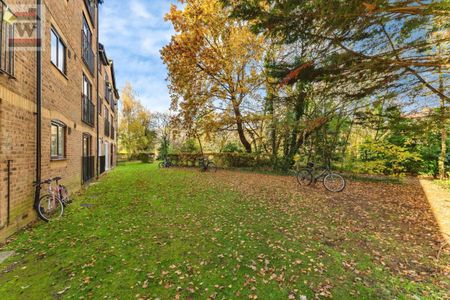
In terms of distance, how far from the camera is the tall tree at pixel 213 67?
14.9 m

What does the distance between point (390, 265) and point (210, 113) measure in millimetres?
15253

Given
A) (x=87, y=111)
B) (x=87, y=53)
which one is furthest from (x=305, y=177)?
(x=87, y=53)

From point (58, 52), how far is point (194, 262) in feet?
25.0

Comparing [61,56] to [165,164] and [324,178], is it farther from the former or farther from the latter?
[165,164]

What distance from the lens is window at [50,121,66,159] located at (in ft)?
21.3

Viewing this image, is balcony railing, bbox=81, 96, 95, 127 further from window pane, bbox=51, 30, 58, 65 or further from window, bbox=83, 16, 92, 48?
window pane, bbox=51, 30, 58, 65

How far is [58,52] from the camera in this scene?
22.4ft

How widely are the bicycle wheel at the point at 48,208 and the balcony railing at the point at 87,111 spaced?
5136 millimetres

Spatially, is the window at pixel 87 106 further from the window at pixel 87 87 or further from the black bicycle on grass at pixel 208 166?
the black bicycle on grass at pixel 208 166

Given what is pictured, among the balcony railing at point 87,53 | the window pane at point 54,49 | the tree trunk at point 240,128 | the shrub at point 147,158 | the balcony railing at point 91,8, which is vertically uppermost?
the balcony railing at point 91,8

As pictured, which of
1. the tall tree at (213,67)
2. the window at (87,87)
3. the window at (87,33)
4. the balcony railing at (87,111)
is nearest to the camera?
the balcony railing at (87,111)

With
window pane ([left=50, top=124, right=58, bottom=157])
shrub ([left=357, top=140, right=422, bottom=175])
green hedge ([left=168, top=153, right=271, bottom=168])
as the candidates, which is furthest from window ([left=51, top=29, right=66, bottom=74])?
shrub ([left=357, top=140, right=422, bottom=175])

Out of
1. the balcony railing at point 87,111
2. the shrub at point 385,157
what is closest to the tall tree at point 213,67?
the balcony railing at point 87,111

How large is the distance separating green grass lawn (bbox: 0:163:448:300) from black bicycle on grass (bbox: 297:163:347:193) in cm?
389
